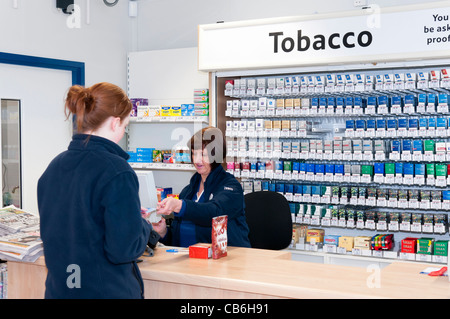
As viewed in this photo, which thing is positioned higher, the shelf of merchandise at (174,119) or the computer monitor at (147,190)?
the shelf of merchandise at (174,119)

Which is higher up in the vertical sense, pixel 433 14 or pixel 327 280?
pixel 433 14

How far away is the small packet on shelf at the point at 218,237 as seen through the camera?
2955 millimetres

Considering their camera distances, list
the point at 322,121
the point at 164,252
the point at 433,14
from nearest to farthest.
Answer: the point at 164,252 < the point at 433,14 < the point at 322,121

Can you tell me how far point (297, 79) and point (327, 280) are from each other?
295 centimetres

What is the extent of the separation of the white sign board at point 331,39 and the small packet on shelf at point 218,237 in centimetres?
222

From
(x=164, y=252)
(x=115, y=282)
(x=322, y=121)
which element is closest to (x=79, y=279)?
(x=115, y=282)

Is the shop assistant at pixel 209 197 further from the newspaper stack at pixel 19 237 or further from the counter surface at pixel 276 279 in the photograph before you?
the newspaper stack at pixel 19 237

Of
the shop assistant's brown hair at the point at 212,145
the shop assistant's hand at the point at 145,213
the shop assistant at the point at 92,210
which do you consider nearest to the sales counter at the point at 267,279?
the shop assistant's hand at the point at 145,213

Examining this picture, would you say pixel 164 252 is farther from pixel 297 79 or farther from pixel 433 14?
pixel 433 14

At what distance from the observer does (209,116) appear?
5336 millimetres

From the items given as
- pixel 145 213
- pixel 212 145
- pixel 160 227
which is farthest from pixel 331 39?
pixel 145 213

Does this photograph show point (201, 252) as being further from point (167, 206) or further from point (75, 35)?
point (75, 35)

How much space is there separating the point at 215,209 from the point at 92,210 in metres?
1.38
